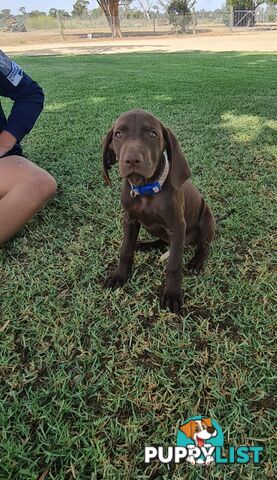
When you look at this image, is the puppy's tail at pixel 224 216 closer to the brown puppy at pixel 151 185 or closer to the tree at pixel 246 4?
the brown puppy at pixel 151 185

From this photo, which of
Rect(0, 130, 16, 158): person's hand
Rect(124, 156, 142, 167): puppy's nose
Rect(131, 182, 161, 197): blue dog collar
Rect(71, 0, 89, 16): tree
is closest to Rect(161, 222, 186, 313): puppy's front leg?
Rect(131, 182, 161, 197): blue dog collar

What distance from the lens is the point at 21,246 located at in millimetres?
2744

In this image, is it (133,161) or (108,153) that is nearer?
(133,161)

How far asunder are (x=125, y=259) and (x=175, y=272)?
0.36 metres

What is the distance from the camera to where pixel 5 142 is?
9.67ft

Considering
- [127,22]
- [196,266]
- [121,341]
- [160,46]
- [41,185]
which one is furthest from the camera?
[127,22]

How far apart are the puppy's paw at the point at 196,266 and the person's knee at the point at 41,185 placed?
1249 millimetres

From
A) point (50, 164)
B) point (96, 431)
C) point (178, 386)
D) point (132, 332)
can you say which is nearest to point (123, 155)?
point (132, 332)

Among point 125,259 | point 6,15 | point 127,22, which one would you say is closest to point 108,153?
point 125,259

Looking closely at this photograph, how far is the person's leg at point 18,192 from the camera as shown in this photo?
2666 mm

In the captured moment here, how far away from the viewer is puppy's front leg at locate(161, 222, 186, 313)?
6.82 feet

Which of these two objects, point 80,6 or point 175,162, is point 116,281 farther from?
point 80,6

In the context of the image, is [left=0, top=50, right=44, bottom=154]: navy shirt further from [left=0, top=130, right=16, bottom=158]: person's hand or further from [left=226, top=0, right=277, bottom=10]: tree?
[left=226, top=0, right=277, bottom=10]: tree

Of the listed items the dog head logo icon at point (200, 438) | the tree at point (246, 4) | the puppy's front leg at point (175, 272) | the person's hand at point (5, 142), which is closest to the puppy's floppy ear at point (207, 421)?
the dog head logo icon at point (200, 438)
